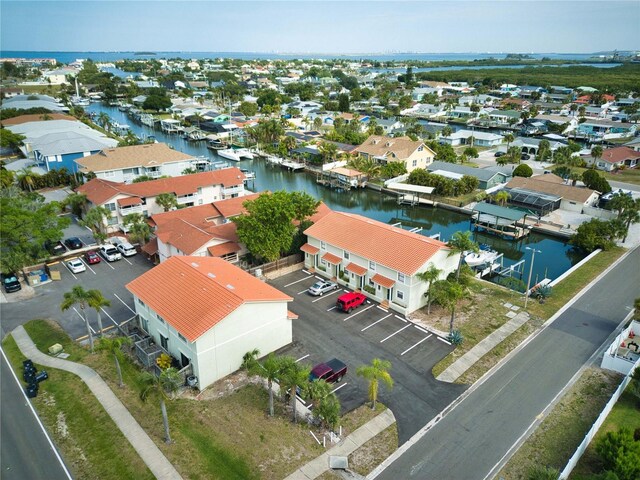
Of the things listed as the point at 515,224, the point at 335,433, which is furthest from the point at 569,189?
the point at 335,433

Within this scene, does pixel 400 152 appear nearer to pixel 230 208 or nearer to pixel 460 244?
pixel 230 208

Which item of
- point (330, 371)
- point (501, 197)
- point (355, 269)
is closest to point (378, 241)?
point (355, 269)

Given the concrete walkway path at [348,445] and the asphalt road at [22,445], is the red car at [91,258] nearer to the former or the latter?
the asphalt road at [22,445]

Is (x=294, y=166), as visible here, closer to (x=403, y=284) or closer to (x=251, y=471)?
(x=403, y=284)

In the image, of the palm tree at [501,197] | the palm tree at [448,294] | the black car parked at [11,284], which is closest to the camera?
the palm tree at [448,294]

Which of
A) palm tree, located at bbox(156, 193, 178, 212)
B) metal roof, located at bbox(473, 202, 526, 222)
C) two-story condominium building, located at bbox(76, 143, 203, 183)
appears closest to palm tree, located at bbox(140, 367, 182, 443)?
palm tree, located at bbox(156, 193, 178, 212)

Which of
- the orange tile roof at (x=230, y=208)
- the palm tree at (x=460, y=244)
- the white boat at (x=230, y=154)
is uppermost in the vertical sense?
the palm tree at (x=460, y=244)

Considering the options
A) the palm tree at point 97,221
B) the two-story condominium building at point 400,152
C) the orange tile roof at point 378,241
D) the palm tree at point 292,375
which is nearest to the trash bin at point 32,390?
the palm tree at point 292,375
